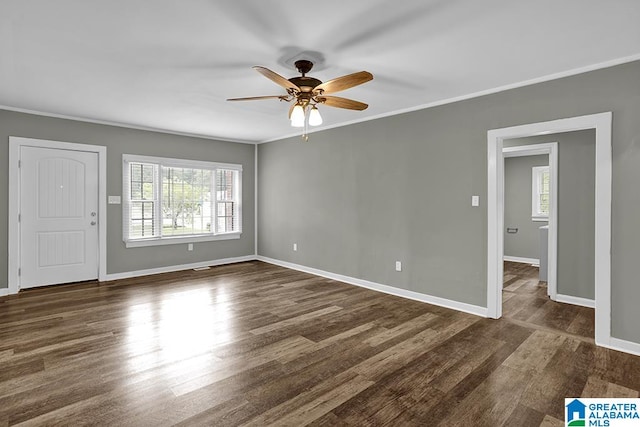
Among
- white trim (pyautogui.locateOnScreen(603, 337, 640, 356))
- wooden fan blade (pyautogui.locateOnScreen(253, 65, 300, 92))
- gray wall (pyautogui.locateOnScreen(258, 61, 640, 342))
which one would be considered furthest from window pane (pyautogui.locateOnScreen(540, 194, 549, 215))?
wooden fan blade (pyautogui.locateOnScreen(253, 65, 300, 92))

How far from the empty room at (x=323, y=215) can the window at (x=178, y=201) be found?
4cm

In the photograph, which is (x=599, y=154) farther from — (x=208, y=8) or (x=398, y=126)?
(x=208, y=8)

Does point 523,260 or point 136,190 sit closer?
point 136,190

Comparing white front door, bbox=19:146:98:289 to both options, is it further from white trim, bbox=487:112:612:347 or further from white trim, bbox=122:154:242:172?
white trim, bbox=487:112:612:347

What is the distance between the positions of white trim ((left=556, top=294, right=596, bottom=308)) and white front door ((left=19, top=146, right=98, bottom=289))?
269 inches

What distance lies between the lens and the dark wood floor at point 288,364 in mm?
2117

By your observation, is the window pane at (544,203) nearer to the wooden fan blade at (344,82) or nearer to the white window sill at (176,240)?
the wooden fan blade at (344,82)

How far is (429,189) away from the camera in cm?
439

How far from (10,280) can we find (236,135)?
3996mm

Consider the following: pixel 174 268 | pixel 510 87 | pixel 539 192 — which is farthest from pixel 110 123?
pixel 539 192

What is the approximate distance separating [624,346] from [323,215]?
13.4ft

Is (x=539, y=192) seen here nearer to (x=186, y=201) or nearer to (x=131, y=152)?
(x=186, y=201)

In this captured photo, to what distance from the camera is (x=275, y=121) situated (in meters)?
5.25

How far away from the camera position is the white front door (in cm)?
485
